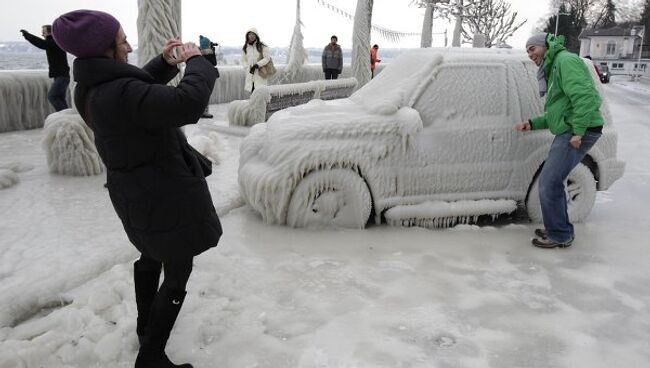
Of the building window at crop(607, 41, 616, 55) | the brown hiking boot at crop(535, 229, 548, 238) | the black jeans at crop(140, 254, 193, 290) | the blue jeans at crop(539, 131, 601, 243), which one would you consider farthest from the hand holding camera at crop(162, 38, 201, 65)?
the building window at crop(607, 41, 616, 55)

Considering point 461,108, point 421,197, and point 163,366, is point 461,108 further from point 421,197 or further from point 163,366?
point 163,366

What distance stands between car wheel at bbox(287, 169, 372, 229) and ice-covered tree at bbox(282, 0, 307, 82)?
1114 centimetres

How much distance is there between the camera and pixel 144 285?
106 inches

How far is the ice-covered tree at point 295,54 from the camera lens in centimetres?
1498

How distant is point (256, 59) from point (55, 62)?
3.40m

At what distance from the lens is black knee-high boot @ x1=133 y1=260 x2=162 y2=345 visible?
2.67m

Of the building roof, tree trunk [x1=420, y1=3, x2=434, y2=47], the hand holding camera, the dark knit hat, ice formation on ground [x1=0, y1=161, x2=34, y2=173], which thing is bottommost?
ice formation on ground [x1=0, y1=161, x2=34, y2=173]

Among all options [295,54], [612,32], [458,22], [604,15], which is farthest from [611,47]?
[295,54]

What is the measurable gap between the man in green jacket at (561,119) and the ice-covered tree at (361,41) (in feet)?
33.3

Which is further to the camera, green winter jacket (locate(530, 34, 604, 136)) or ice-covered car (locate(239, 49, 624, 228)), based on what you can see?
ice-covered car (locate(239, 49, 624, 228))

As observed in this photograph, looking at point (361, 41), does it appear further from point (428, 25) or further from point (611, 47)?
point (611, 47)

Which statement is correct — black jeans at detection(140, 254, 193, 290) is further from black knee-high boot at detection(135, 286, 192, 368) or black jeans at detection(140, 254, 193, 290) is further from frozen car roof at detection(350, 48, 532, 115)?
frozen car roof at detection(350, 48, 532, 115)

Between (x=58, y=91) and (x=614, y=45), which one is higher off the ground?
(x=614, y=45)

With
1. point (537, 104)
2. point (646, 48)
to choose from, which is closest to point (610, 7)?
point (646, 48)
